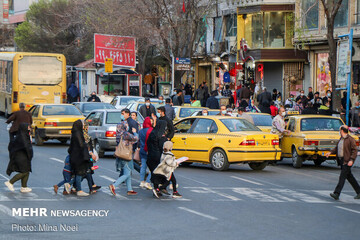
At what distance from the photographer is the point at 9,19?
106 m

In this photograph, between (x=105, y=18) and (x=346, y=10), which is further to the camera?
(x=105, y=18)

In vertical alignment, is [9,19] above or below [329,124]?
above

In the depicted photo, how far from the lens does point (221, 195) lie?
16.0 meters

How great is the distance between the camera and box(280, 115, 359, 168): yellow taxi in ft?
70.7

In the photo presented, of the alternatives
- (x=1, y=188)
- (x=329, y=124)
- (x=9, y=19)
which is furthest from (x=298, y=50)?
(x=9, y=19)

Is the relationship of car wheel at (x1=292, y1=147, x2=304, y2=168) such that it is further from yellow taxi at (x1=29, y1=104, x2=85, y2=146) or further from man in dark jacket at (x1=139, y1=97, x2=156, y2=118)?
yellow taxi at (x1=29, y1=104, x2=85, y2=146)

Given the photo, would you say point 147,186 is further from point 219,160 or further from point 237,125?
point 237,125

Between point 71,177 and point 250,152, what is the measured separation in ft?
19.5

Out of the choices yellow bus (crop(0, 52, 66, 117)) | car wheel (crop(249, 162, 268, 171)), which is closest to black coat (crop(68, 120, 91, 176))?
car wheel (crop(249, 162, 268, 171))

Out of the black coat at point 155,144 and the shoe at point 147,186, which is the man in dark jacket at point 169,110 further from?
the black coat at point 155,144

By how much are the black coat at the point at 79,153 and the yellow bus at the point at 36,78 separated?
79.3 ft

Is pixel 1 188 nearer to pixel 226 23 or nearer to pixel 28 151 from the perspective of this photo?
pixel 28 151

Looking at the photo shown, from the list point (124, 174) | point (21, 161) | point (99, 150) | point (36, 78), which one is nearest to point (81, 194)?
point (124, 174)

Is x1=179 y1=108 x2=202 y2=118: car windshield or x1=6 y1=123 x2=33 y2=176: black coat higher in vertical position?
x1=179 y1=108 x2=202 y2=118: car windshield
